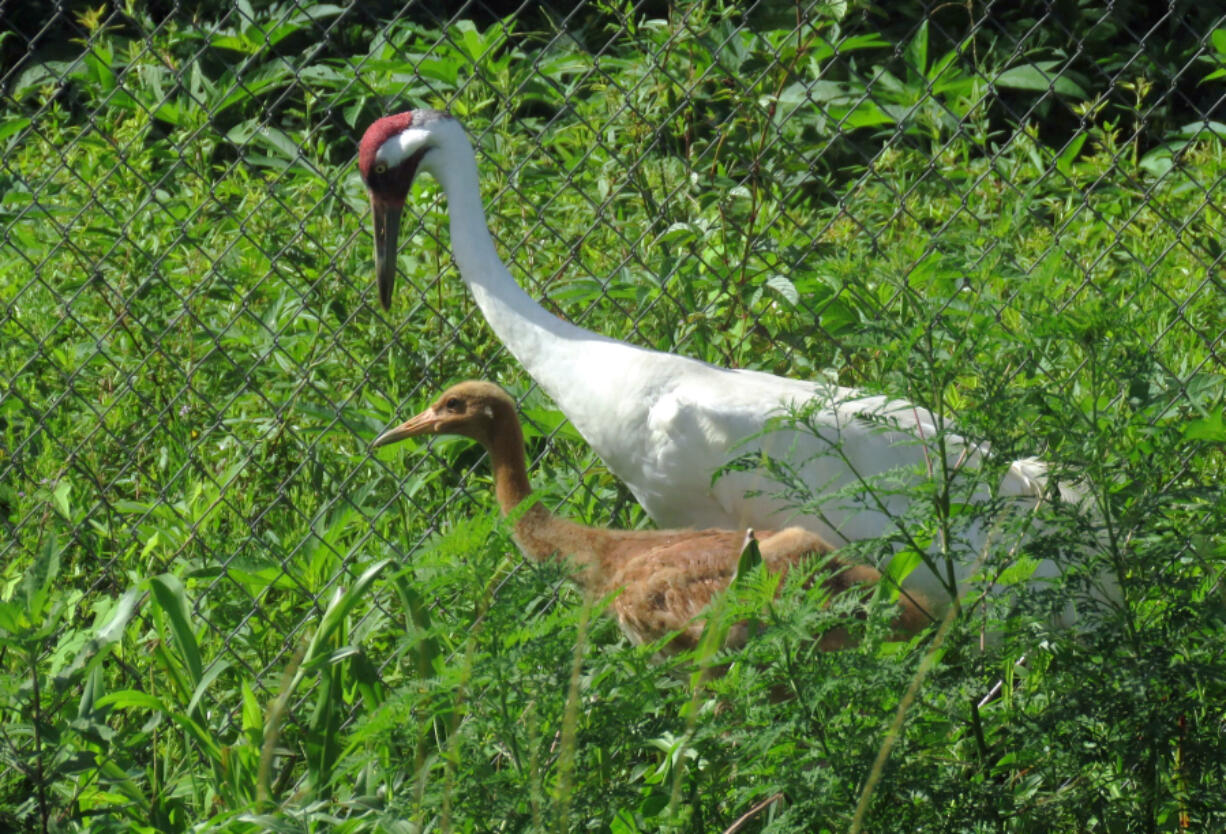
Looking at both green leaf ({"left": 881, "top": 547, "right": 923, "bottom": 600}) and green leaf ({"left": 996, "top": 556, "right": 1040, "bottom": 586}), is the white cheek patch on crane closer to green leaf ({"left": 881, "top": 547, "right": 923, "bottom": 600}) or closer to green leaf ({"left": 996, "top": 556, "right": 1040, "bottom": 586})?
green leaf ({"left": 881, "top": 547, "right": 923, "bottom": 600})

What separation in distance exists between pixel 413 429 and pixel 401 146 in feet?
2.17

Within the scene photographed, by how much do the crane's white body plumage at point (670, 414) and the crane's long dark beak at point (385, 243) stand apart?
159mm

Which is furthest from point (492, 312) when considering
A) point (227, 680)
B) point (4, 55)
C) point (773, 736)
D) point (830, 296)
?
point (4, 55)

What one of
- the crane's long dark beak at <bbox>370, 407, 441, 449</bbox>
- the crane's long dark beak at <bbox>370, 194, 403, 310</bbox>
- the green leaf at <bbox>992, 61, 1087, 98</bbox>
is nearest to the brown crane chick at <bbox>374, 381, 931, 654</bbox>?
the crane's long dark beak at <bbox>370, 407, 441, 449</bbox>

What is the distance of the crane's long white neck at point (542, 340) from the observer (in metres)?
3.34

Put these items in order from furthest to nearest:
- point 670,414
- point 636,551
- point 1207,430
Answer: point 670,414
point 636,551
point 1207,430

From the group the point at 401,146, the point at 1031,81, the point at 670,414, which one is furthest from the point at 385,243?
the point at 1031,81

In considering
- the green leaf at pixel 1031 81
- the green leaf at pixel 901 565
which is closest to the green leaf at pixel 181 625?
the green leaf at pixel 901 565

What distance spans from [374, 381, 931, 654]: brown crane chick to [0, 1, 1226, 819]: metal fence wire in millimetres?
155

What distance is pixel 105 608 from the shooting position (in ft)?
10.2

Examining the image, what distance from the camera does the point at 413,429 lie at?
340 centimetres

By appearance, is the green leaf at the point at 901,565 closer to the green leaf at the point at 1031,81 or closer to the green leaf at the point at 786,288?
the green leaf at the point at 786,288

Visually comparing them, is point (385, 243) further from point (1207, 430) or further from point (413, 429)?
point (1207, 430)

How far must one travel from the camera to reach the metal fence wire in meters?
3.26
